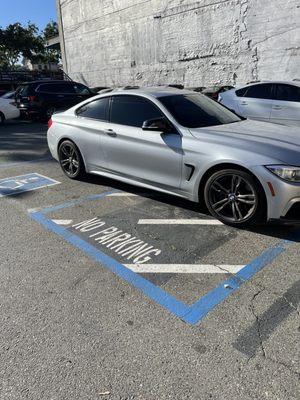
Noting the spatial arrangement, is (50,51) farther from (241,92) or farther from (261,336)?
(261,336)

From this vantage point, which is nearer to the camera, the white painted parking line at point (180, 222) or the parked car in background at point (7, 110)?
the white painted parking line at point (180, 222)

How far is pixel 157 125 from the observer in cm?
455

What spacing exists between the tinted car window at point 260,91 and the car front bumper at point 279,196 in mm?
6339

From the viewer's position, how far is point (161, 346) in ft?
8.23

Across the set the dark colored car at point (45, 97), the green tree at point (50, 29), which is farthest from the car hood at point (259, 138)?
the green tree at point (50, 29)

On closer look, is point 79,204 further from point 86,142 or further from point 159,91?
point 159,91

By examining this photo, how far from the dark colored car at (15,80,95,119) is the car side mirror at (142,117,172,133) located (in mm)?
10848

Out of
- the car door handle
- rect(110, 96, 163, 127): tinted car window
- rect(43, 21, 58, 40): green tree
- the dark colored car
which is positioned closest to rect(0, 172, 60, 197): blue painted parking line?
the car door handle

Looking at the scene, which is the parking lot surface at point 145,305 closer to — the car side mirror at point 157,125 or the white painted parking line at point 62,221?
the white painted parking line at point 62,221

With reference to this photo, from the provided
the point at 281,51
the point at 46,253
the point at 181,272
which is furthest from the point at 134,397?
the point at 281,51

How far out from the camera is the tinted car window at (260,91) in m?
9.41

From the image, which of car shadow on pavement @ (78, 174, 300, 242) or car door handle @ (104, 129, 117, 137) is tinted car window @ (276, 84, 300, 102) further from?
car door handle @ (104, 129, 117, 137)

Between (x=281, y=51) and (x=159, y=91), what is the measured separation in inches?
419

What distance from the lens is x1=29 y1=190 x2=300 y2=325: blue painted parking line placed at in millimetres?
2881
